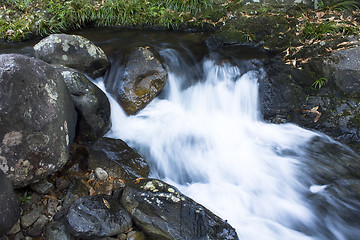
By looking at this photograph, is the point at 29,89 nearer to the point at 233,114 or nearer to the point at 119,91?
the point at 119,91

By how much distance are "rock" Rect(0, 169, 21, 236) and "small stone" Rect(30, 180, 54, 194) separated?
1.90 ft

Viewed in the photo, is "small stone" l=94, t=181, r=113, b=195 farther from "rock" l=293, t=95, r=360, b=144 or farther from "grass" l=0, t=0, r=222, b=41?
"grass" l=0, t=0, r=222, b=41

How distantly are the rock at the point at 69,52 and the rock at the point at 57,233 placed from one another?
10.0 ft

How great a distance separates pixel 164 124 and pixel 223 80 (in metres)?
1.73

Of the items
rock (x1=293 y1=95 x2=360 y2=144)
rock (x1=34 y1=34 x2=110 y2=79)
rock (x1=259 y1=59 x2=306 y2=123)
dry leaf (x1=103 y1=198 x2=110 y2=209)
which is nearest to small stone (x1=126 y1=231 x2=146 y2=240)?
dry leaf (x1=103 y1=198 x2=110 y2=209)

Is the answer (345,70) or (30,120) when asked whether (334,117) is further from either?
(30,120)

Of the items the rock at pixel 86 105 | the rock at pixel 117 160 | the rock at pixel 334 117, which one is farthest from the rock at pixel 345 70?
the rock at pixel 86 105

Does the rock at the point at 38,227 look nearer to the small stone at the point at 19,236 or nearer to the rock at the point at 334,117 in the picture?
the small stone at the point at 19,236

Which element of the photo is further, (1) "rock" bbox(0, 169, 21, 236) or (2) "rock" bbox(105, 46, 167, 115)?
(2) "rock" bbox(105, 46, 167, 115)

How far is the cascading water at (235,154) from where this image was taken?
3.74m

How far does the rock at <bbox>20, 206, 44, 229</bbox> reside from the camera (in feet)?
10.3

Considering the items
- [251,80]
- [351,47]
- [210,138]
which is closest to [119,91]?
[210,138]

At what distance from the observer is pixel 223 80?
5.99m

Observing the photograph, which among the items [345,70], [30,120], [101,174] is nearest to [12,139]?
[30,120]
